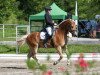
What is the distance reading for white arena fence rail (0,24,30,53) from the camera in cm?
2502

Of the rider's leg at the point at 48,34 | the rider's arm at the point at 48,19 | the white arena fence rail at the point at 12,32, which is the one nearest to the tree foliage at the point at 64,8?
the white arena fence rail at the point at 12,32

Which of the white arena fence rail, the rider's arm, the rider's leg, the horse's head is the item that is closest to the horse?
the horse's head

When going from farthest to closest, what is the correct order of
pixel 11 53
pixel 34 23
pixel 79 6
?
pixel 79 6 → pixel 34 23 → pixel 11 53

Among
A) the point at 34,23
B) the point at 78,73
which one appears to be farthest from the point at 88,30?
the point at 78,73

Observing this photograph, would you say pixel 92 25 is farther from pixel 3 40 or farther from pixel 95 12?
pixel 3 40

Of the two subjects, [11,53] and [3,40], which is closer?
[11,53]

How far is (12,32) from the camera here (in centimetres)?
2822

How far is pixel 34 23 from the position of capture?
44656mm

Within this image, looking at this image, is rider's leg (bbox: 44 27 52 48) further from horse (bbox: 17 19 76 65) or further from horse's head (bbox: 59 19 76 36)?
horse's head (bbox: 59 19 76 36)

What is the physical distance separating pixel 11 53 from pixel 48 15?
25.8 feet

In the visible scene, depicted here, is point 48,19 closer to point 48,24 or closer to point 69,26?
point 48,24

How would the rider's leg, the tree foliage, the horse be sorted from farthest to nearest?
Answer: the tree foliage
the horse
the rider's leg

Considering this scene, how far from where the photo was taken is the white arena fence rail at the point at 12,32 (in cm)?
2502

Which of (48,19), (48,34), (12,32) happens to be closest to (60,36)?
(48,34)
